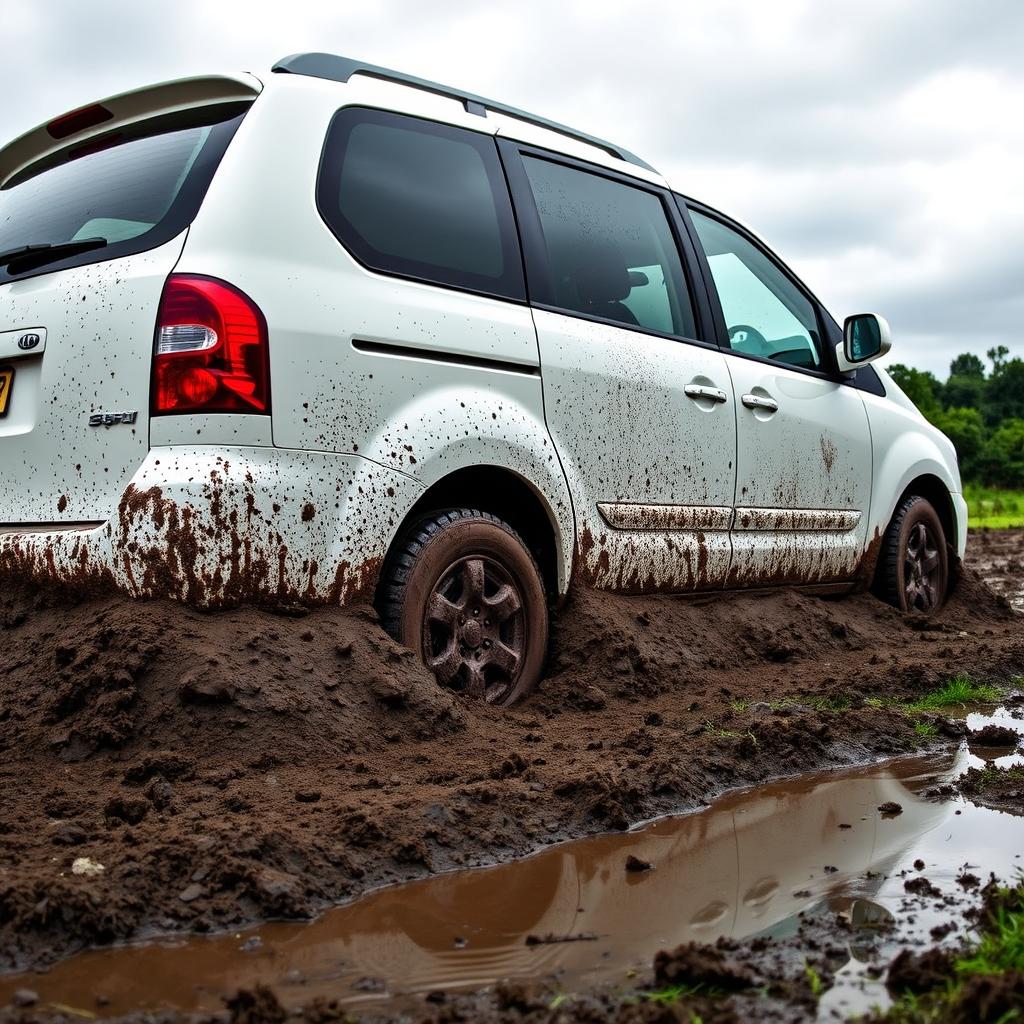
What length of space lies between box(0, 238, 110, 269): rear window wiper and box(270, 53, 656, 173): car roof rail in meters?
0.81

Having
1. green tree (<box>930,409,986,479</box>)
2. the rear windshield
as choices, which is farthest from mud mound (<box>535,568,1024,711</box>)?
green tree (<box>930,409,986,479</box>)

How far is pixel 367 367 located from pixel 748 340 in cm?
242

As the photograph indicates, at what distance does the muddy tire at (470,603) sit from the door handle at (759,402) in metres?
1.45

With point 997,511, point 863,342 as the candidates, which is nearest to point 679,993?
point 863,342

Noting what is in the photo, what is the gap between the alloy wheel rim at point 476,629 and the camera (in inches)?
143

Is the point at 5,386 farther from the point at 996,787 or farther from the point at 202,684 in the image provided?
the point at 996,787

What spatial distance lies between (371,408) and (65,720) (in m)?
1.20

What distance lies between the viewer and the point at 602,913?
2.28 meters

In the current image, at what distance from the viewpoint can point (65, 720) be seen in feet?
10.0

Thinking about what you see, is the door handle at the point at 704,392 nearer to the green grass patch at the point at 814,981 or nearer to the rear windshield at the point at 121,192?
the rear windshield at the point at 121,192

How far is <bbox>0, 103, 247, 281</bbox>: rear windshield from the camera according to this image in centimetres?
338

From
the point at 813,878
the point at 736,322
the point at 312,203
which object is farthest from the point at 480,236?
the point at 813,878

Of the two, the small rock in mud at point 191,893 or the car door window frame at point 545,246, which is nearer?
the small rock in mud at point 191,893

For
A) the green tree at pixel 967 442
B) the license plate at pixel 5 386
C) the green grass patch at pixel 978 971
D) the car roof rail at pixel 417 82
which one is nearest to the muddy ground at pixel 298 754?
the green grass patch at pixel 978 971
